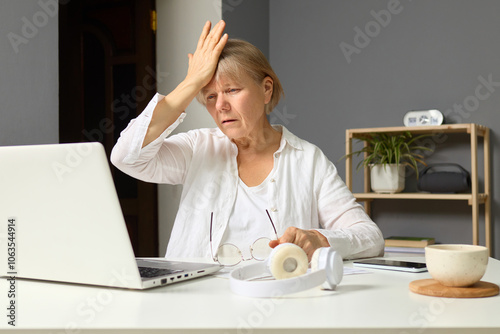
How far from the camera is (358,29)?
3.61 meters

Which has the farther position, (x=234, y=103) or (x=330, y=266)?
(x=234, y=103)

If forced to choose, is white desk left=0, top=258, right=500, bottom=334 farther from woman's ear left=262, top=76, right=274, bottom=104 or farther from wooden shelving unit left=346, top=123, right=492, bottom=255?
wooden shelving unit left=346, top=123, right=492, bottom=255

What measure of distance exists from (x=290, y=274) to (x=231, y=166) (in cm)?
85

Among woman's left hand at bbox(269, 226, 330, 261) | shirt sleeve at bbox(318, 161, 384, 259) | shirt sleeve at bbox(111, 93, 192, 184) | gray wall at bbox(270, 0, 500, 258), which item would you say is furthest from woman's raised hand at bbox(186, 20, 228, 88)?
gray wall at bbox(270, 0, 500, 258)

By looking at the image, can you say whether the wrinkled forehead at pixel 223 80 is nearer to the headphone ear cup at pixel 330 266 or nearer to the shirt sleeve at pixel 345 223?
the shirt sleeve at pixel 345 223

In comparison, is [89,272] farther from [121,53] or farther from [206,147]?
[121,53]

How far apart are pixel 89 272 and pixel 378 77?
116 inches

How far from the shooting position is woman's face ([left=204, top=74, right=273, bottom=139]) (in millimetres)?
1698

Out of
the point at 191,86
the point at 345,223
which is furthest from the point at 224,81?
the point at 345,223

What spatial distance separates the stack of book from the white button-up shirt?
1449 millimetres

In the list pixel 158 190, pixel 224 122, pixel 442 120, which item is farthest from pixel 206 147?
pixel 442 120

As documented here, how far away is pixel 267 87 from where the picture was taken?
1848 millimetres

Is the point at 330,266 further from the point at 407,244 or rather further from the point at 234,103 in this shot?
Result: the point at 407,244

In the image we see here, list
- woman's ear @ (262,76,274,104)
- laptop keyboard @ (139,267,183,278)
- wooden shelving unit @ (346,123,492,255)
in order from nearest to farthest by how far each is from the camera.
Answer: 1. laptop keyboard @ (139,267,183,278)
2. woman's ear @ (262,76,274,104)
3. wooden shelving unit @ (346,123,492,255)
